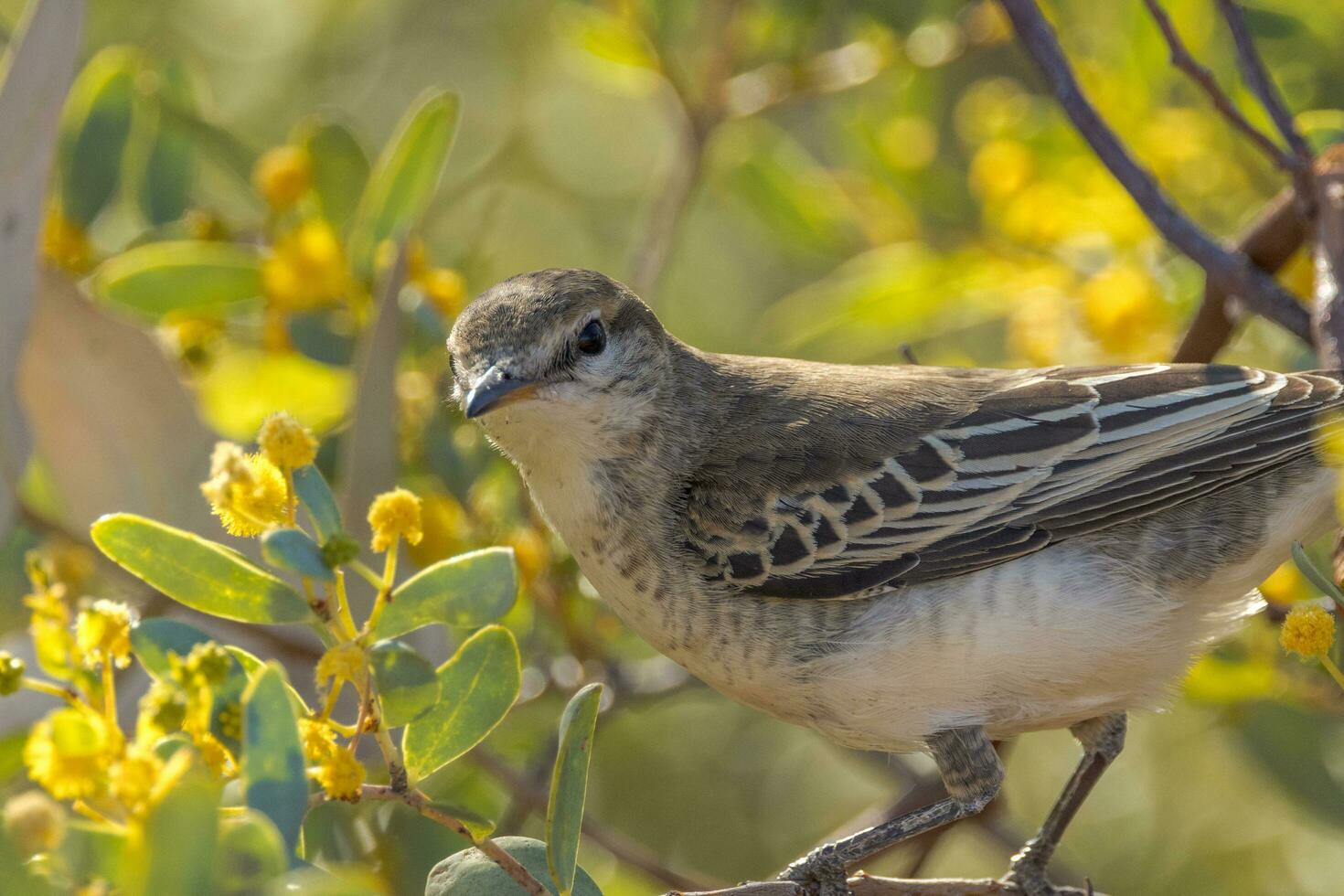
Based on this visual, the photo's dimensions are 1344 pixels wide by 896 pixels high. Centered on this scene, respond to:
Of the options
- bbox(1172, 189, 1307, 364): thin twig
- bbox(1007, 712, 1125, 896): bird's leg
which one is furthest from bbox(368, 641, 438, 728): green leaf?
bbox(1172, 189, 1307, 364): thin twig

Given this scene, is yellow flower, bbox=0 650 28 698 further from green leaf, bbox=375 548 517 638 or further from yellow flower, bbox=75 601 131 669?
green leaf, bbox=375 548 517 638

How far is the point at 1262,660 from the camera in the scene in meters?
3.89

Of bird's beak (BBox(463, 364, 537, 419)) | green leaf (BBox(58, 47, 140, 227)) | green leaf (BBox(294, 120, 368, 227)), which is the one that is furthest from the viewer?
green leaf (BBox(294, 120, 368, 227))

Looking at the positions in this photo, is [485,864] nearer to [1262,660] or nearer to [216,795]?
[216,795]

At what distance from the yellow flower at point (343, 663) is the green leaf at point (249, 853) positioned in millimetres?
414

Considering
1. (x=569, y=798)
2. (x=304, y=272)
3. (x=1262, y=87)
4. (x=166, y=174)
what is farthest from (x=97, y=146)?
(x=1262, y=87)

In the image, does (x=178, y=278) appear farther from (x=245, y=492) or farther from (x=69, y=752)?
(x=69, y=752)

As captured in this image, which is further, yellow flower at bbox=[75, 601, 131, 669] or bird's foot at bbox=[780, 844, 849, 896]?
bird's foot at bbox=[780, 844, 849, 896]

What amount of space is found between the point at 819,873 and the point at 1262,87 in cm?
209

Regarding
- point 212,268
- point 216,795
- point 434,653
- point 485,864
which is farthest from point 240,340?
point 216,795

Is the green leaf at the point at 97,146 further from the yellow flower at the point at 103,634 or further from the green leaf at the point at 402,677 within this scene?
the green leaf at the point at 402,677

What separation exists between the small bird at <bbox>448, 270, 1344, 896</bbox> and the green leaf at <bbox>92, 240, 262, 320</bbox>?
A: 737 millimetres

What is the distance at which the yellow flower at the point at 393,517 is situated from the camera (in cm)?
242

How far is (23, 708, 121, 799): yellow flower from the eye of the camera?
1935 mm
